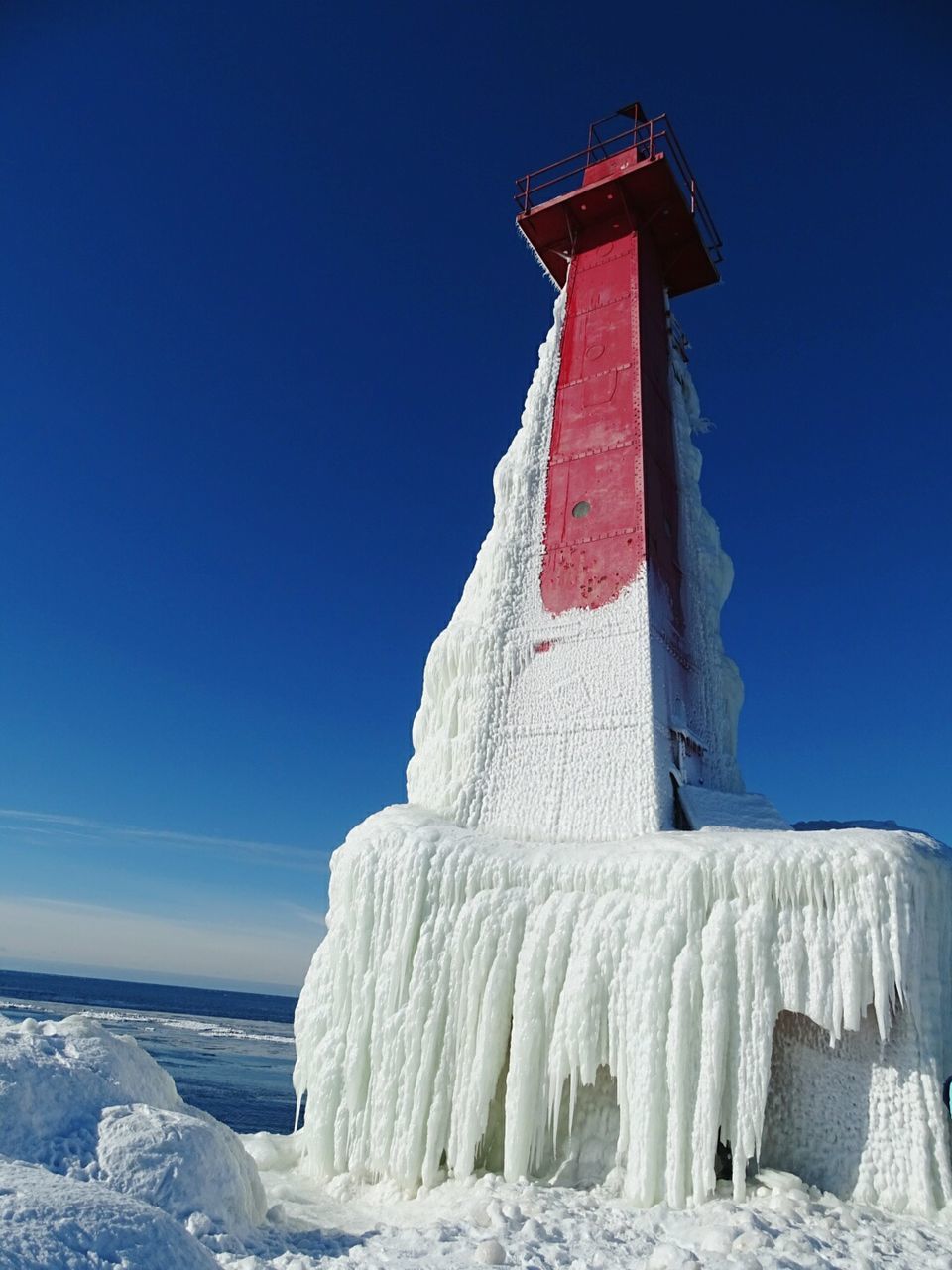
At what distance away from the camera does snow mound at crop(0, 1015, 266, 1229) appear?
264 inches

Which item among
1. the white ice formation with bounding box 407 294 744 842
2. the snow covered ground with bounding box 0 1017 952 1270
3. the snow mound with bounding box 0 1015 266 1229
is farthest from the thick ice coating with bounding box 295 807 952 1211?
the snow mound with bounding box 0 1015 266 1229

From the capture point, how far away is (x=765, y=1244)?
23.2 feet

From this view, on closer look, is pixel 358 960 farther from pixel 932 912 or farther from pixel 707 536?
pixel 707 536

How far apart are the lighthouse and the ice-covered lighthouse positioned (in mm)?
56

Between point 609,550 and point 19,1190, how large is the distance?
11.2 metres

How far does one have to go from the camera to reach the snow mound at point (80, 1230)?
432 centimetres

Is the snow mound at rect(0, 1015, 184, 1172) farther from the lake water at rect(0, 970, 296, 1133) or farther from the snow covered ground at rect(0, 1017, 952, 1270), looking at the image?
the lake water at rect(0, 970, 296, 1133)

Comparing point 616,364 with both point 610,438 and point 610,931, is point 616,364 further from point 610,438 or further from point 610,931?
point 610,931

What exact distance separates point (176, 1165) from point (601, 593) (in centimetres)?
937

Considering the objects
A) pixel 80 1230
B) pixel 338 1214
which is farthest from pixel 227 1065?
pixel 80 1230

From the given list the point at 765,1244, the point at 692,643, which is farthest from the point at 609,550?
the point at 765,1244

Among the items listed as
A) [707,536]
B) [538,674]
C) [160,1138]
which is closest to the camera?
[160,1138]

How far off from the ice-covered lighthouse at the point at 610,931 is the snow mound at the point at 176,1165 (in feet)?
8.39

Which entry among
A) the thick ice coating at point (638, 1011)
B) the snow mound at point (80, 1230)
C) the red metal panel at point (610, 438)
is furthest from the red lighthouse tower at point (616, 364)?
the snow mound at point (80, 1230)
